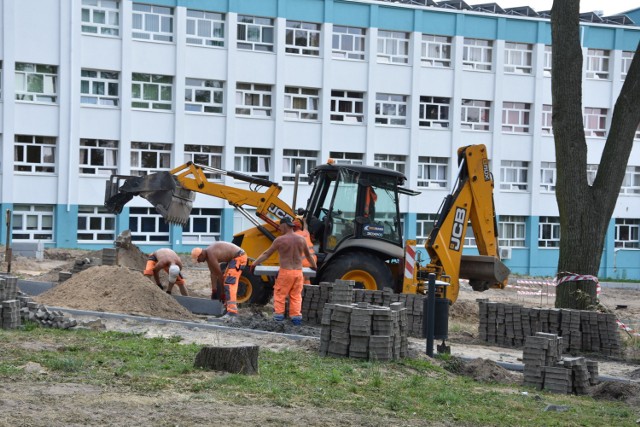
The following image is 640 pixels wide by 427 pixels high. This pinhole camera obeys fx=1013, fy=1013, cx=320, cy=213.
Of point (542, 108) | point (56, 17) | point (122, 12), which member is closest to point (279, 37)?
point (122, 12)

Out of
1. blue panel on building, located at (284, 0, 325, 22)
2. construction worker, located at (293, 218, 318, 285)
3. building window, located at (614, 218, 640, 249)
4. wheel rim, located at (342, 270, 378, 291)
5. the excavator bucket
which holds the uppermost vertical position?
blue panel on building, located at (284, 0, 325, 22)

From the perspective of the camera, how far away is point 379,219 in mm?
19672

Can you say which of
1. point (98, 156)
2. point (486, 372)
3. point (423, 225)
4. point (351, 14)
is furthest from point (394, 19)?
point (486, 372)

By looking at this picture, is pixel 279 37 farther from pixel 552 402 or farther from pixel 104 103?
pixel 552 402

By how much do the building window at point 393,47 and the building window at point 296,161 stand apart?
599cm

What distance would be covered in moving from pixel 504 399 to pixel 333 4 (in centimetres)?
3854

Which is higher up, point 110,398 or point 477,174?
point 477,174

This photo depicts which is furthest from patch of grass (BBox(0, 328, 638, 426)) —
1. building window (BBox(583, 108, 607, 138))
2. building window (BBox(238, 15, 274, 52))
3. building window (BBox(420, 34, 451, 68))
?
building window (BBox(583, 108, 607, 138))

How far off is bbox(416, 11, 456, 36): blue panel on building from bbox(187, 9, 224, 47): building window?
10.2 metres

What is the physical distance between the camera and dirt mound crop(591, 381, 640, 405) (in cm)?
1230

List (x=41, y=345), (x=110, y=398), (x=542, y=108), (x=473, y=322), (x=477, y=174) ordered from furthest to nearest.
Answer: (x=542, y=108)
(x=473, y=322)
(x=477, y=174)
(x=41, y=345)
(x=110, y=398)

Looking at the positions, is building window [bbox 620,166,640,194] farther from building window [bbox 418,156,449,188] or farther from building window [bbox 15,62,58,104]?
building window [bbox 15,62,58,104]

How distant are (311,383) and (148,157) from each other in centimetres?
3467

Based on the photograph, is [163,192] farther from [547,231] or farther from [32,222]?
[547,231]
